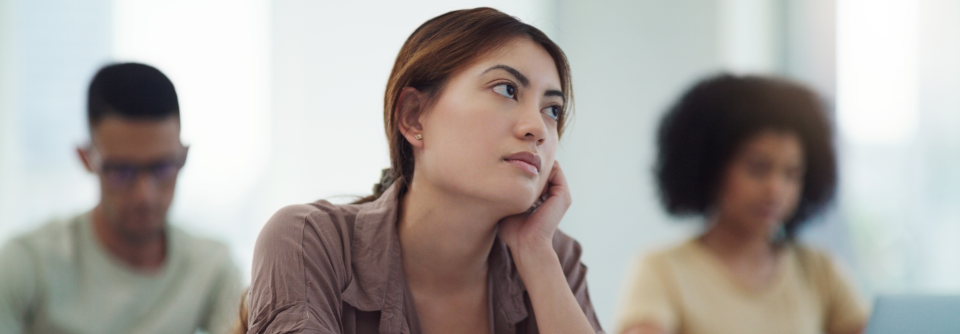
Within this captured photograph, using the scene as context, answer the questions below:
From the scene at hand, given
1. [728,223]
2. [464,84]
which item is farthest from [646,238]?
[464,84]

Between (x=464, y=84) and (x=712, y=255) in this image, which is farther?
(x=712, y=255)

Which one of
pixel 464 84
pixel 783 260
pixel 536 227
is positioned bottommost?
pixel 783 260

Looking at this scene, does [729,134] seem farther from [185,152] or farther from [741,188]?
[185,152]

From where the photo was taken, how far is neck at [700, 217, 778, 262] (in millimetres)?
1254

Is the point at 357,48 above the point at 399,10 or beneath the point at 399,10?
beneath

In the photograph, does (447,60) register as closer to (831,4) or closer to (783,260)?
(783,260)

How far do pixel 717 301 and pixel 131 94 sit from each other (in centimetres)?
112

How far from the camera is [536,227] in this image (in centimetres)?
85

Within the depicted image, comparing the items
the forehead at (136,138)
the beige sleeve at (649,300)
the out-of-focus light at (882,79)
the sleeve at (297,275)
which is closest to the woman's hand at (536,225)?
the sleeve at (297,275)

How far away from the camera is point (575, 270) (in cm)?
92

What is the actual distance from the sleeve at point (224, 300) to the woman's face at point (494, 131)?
1.54 feet

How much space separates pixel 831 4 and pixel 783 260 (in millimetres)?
724

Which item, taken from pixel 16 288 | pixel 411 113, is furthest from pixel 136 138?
pixel 411 113

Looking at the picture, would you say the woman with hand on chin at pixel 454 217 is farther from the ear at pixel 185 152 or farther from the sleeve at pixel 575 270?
the ear at pixel 185 152
